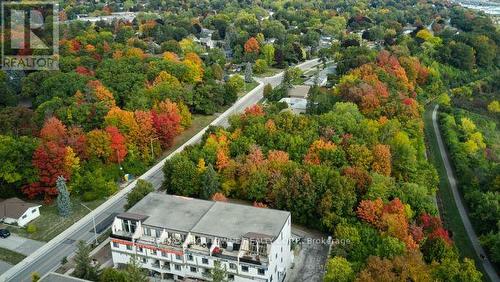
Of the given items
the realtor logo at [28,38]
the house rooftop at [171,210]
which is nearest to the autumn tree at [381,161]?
the house rooftop at [171,210]

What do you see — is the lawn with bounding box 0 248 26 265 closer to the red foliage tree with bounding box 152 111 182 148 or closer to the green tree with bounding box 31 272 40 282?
the green tree with bounding box 31 272 40 282

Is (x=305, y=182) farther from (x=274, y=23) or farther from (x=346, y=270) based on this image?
(x=274, y=23)

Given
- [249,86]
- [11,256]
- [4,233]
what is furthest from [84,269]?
[249,86]

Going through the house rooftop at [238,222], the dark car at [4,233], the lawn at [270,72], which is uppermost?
the house rooftop at [238,222]

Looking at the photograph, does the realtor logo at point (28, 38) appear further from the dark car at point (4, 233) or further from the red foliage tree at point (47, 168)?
the dark car at point (4, 233)

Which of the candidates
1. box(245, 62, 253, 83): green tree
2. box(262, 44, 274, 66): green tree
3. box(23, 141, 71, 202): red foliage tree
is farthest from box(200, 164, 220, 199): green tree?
box(262, 44, 274, 66): green tree

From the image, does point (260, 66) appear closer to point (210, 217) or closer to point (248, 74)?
point (248, 74)
